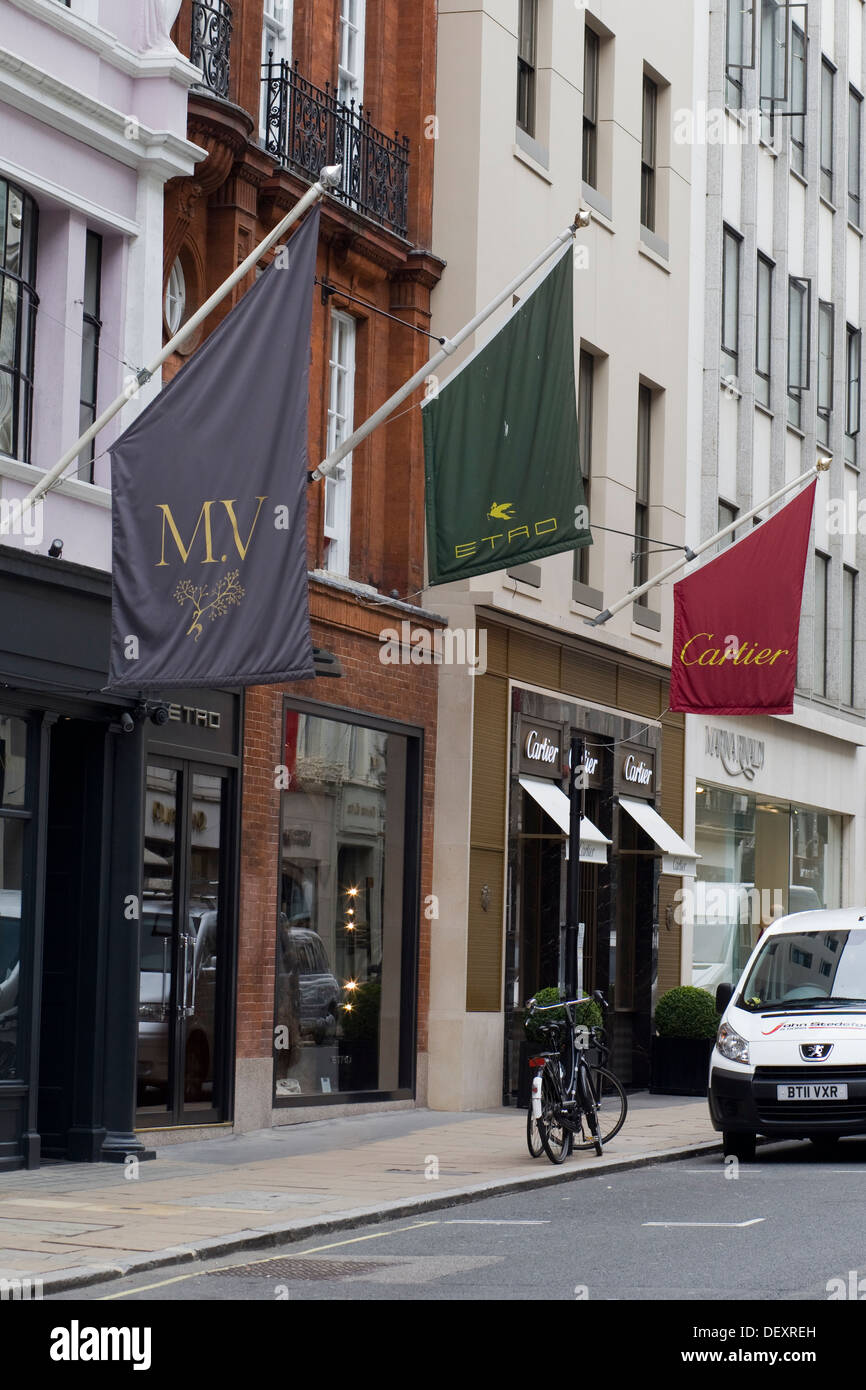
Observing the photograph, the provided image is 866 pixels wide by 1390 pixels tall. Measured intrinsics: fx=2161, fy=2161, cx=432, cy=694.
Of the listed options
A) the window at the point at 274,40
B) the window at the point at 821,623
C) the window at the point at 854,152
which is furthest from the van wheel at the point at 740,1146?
the window at the point at 854,152

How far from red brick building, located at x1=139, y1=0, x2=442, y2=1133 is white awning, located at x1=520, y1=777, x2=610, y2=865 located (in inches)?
69.1

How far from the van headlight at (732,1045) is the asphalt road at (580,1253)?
4.81 ft

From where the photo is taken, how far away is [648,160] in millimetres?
28156

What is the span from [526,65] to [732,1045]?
12.3 metres

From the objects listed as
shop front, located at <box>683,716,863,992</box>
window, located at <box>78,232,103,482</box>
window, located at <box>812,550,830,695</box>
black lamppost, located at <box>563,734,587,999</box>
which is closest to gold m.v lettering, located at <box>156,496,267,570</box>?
window, located at <box>78,232,103,482</box>

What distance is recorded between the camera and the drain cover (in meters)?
11.0

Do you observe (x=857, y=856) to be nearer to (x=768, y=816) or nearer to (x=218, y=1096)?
(x=768, y=816)

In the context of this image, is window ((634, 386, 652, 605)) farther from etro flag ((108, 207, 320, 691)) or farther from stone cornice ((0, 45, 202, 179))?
etro flag ((108, 207, 320, 691))

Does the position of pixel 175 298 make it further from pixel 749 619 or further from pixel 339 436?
pixel 749 619

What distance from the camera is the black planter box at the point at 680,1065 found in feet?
79.8

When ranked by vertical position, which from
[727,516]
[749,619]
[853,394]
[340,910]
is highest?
[853,394]

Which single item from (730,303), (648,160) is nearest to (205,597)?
(648,160)

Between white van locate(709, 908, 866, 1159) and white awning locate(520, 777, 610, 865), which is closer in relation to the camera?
white van locate(709, 908, 866, 1159)

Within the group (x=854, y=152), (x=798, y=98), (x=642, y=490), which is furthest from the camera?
(x=854, y=152)
